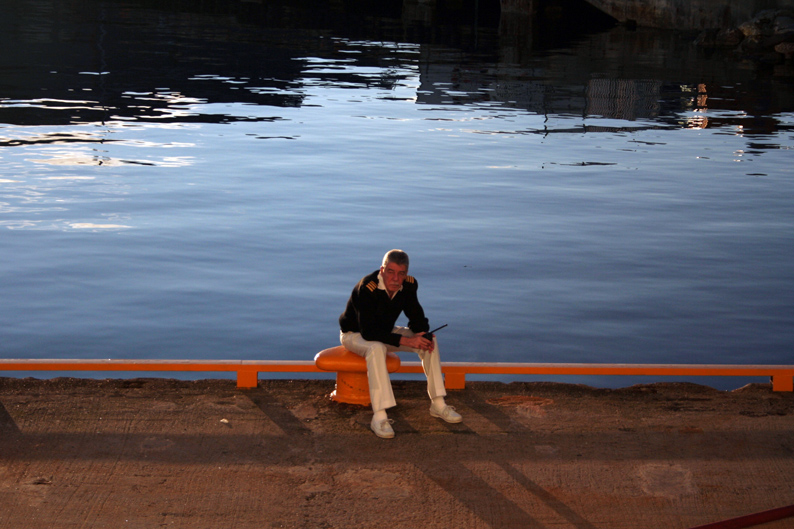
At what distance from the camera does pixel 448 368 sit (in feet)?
24.8

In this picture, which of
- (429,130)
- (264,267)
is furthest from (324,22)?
(264,267)

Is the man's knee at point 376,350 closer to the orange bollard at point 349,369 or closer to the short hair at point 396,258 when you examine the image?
the orange bollard at point 349,369

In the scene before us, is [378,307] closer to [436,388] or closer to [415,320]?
[415,320]

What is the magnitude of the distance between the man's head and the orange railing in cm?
88

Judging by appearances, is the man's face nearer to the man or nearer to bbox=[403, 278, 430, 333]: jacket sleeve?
the man

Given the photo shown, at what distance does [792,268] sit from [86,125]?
15.8 meters

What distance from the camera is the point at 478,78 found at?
3219 centimetres

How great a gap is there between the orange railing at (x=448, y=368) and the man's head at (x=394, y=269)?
88 cm

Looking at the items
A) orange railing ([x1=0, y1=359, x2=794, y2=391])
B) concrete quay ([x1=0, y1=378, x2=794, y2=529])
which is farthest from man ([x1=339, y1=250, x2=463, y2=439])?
orange railing ([x1=0, y1=359, x2=794, y2=391])

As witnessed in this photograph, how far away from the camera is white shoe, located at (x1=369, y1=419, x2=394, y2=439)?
6.63 m

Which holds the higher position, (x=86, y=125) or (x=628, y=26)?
(x=628, y=26)

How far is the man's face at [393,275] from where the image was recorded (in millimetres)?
6668

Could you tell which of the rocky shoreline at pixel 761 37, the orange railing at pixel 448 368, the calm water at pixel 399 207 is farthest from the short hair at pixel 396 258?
the rocky shoreline at pixel 761 37

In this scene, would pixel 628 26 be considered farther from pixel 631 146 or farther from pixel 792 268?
pixel 792 268
